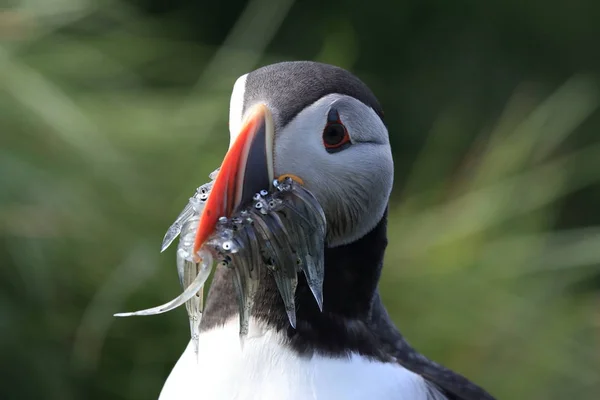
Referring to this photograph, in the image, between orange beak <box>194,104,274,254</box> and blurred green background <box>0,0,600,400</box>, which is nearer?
orange beak <box>194,104,274,254</box>

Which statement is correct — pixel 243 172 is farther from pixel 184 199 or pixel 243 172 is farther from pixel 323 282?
pixel 184 199

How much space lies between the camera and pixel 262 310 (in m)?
1.30

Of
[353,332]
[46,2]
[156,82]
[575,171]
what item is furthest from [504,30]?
[353,332]

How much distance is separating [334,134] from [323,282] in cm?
22

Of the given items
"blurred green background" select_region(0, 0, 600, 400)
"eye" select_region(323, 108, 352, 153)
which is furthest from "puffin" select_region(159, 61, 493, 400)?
"blurred green background" select_region(0, 0, 600, 400)

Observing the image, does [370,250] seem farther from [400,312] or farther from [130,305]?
[400,312]

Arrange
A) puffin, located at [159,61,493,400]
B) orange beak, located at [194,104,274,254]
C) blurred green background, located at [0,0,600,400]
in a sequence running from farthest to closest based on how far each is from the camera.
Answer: blurred green background, located at [0,0,600,400] → puffin, located at [159,61,493,400] → orange beak, located at [194,104,274,254]

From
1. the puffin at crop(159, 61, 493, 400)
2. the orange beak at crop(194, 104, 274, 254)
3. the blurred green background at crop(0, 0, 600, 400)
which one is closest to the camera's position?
the orange beak at crop(194, 104, 274, 254)

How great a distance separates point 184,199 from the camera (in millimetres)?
2383

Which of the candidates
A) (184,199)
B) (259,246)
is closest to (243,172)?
(259,246)

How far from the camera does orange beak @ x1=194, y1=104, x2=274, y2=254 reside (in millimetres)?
1092

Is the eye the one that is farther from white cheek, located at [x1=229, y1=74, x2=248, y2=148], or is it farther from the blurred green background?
the blurred green background

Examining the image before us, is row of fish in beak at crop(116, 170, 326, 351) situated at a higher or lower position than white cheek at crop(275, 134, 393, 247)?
lower

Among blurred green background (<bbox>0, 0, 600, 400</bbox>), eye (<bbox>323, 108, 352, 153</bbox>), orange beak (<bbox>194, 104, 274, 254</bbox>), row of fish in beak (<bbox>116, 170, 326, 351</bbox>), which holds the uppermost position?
eye (<bbox>323, 108, 352, 153</bbox>)
